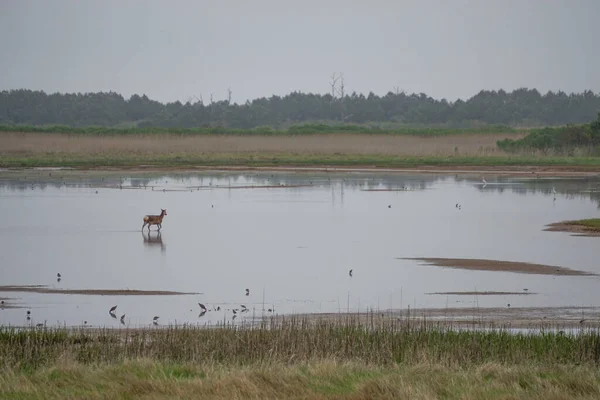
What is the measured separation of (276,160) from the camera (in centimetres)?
5975

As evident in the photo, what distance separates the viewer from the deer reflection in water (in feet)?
74.3

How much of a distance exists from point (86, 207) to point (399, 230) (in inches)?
437

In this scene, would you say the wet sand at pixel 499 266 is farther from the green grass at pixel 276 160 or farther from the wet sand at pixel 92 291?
the green grass at pixel 276 160

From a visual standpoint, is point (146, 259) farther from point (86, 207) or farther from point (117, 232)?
point (86, 207)

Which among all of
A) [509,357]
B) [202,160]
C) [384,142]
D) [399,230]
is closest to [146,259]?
[399,230]

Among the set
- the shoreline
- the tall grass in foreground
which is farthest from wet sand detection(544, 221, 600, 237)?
the shoreline

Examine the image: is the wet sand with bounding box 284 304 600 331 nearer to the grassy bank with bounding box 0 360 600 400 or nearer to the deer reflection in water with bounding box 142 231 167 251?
the grassy bank with bounding box 0 360 600 400

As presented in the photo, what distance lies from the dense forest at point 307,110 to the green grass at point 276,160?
47665mm

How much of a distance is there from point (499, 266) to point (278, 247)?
5201mm


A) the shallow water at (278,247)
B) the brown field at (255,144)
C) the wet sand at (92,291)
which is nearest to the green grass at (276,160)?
the brown field at (255,144)

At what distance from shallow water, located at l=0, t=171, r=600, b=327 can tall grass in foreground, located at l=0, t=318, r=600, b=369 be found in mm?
2180

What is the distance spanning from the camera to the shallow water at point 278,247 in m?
15.8

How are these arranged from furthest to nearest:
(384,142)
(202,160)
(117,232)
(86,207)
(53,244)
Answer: (384,142), (202,160), (86,207), (117,232), (53,244)

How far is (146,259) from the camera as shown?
66.7 ft
